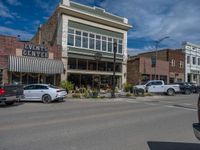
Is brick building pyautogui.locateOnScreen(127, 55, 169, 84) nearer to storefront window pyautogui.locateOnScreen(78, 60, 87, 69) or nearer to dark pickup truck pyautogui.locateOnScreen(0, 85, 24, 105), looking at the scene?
storefront window pyautogui.locateOnScreen(78, 60, 87, 69)

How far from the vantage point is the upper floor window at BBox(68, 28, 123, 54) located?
30.3 meters

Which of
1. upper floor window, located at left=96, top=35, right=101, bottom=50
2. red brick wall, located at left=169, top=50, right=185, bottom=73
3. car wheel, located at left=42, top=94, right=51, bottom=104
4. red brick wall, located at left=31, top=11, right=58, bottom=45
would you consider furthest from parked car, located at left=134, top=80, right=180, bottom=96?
red brick wall, located at left=169, top=50, right=185, bottom=73

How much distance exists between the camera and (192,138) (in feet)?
24.8

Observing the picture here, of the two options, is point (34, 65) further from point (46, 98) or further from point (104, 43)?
point (104, 43)

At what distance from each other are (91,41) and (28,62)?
9824 millimetres

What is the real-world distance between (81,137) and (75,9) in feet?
81.5

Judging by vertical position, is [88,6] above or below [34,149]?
above

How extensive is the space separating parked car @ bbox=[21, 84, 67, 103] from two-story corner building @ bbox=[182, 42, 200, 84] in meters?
38.2

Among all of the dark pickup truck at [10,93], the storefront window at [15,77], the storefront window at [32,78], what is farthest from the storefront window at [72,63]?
the dark pickup truck at [10,93]

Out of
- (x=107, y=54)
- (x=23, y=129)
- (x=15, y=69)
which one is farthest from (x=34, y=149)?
(x=107, y=54)

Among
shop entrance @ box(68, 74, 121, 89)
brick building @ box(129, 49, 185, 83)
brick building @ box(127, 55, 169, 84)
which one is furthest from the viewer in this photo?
brick building @ box(129, 49, 185, 83)

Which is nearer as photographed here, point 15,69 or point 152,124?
point 152,124

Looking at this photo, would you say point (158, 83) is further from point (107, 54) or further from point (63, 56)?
point (63, 56)

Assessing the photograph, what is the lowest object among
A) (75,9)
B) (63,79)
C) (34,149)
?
(34,149)
